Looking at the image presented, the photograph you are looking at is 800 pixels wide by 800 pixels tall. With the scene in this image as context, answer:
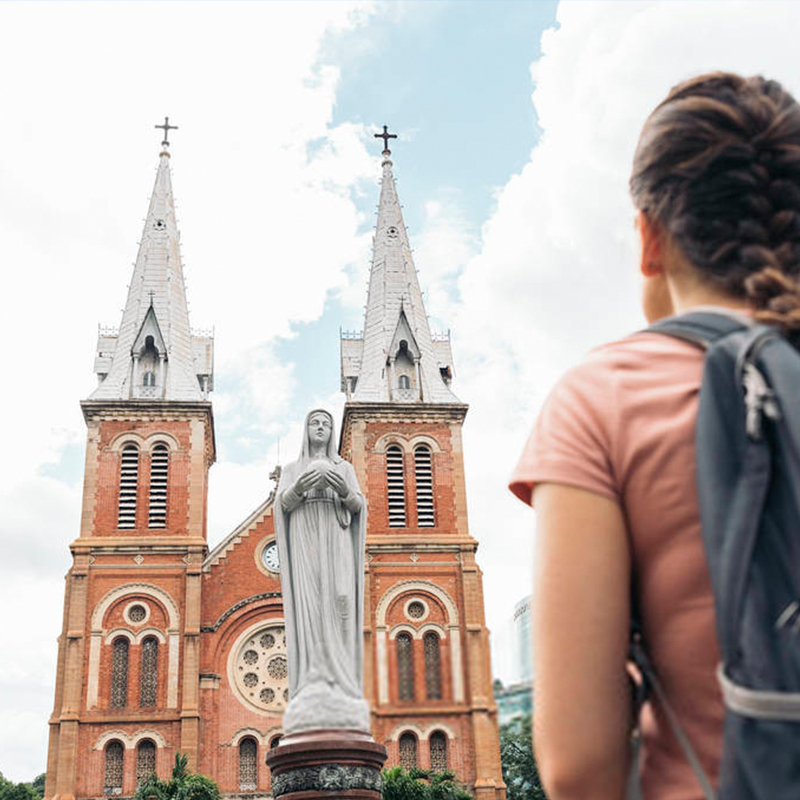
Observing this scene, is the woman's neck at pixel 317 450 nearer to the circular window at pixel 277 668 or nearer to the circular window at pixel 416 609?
the circular window at pixel 277 668

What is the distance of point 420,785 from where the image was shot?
26.4 meters

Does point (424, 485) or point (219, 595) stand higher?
point (424, 485)

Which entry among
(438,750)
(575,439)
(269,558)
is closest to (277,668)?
(269,558)

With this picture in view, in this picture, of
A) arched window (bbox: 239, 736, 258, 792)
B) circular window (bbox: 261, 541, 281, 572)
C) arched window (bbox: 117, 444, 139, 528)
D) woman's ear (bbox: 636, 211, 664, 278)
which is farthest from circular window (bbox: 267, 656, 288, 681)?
woman's ear (bbox: 636, 211, 664, 278)

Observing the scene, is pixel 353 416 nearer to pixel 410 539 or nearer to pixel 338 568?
pixel 410 539

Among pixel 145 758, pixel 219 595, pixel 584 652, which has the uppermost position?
pixel 219 595

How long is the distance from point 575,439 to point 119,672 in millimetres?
30923

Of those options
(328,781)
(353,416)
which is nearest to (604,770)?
(328,781)

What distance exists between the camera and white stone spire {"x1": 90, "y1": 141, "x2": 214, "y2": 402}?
34125mm

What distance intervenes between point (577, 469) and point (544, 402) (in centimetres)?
14

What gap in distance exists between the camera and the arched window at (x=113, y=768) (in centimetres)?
2872

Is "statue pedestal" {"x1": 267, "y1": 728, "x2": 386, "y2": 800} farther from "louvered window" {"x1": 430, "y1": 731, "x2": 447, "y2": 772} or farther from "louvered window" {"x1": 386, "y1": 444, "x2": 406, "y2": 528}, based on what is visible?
"louvered window" {"x1": 386, "y1": 444, "x2": 406, "y2": 528}

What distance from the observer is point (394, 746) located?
1177 inches

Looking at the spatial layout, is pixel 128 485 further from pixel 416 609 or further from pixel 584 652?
pixel 584 652
